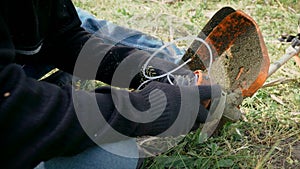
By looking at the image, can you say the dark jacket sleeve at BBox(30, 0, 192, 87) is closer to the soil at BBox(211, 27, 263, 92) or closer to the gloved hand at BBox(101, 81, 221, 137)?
the soil at BBox(211, 27, 263, 92)

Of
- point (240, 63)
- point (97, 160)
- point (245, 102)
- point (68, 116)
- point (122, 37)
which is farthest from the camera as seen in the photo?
point (122, 37)

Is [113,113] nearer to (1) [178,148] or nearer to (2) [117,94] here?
(2) [117,94]

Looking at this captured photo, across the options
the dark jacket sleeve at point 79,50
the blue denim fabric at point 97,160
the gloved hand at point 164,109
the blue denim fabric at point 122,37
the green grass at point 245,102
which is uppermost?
the gloved hand at point 164,109

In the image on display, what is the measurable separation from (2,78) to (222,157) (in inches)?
27.7

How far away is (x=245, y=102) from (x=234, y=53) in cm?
33

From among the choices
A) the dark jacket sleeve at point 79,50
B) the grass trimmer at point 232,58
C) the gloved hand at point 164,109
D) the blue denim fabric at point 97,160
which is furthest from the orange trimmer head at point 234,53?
the blue denim fabric at point 97,160

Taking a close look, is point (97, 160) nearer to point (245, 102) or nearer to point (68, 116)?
point (68, 116)

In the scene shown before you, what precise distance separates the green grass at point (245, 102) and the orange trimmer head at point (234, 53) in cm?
19

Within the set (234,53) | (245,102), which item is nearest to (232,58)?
(234,53)

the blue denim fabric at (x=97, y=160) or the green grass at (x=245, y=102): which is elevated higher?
the blue denim fabric at (x=97, y=160)

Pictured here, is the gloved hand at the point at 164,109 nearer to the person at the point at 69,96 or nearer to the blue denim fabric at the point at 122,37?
the person at the point at 69,96

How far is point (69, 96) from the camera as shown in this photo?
85 cm

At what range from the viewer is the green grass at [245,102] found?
1.20 meters

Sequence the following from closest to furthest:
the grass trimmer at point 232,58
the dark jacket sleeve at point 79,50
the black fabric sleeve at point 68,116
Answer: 1. the black fabric sleeve at point 68,116
2. the grass trimmer at point 232,58
3. the dark jacket sleeve at point 79,50
